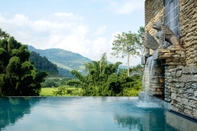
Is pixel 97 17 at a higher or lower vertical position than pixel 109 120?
higher

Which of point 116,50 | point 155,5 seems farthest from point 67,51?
point 155,5

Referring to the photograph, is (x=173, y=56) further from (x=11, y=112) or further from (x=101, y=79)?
(x=101, y=79)

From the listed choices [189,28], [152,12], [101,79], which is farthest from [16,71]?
[189,28]

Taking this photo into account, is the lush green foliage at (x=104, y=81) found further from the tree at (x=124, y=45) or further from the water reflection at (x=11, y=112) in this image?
the water reflection at (x=11, y=112)

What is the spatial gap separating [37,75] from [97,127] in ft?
35.8

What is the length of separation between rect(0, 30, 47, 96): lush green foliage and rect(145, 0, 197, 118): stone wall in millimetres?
9885

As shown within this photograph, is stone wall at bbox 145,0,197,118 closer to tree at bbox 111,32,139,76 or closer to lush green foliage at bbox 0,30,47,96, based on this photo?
lush green foliage at bbox 0,30,47,96

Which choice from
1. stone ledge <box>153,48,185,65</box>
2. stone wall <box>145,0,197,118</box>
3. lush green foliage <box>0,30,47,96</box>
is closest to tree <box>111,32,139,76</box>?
lush green foliage <box>0,30,47,96</box>

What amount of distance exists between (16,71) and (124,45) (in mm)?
13461

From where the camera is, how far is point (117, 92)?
1706 cm

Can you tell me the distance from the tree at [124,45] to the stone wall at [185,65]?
17729mm

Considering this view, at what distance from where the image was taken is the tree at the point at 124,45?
25125 mm

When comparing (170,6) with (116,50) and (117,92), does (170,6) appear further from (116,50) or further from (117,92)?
(116,50)

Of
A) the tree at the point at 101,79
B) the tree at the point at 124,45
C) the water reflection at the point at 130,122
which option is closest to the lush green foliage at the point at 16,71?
the tree at the point at 101,79
